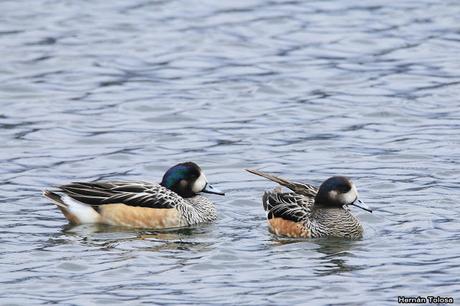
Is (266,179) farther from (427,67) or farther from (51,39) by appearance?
(51,39)

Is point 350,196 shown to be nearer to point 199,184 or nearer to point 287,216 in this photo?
point 287,216

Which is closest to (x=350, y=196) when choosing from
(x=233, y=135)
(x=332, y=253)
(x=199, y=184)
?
(x=332, y=253)

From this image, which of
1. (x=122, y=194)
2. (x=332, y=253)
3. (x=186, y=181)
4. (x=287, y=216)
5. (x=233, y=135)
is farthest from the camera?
(x=233, y=135)

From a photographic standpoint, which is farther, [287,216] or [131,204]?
[131,204]

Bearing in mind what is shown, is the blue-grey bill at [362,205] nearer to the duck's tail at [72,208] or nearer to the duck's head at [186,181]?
the duck's head at [186,181]

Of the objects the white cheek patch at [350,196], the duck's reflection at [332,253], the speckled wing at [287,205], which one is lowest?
the duck's reflection at [332,253]

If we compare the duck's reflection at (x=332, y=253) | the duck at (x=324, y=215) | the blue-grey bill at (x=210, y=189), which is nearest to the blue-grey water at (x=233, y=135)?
the duck's reflection at (x=332, y=253)

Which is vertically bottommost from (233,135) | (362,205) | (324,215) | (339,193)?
(233,135)

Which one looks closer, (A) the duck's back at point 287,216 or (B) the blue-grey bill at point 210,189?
(A) the duck's back at point 287,216

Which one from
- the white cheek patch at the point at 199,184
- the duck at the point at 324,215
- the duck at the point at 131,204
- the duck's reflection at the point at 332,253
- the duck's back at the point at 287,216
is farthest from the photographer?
the white cheek patch at the point at 199,184
